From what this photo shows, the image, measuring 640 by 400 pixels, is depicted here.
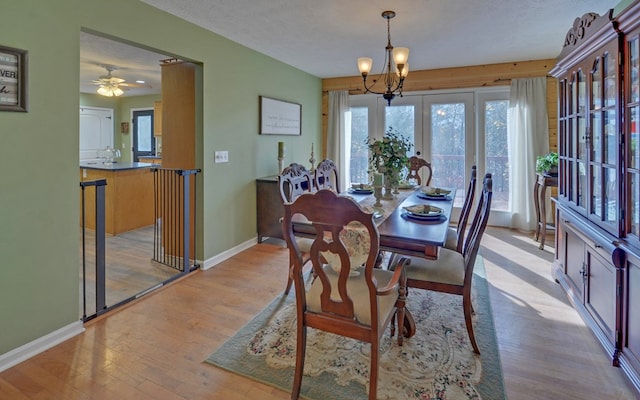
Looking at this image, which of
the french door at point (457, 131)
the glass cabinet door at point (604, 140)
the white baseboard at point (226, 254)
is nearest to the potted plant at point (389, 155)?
the glass cabinet door at point (604, 140)

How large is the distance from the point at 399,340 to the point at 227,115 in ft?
9.40

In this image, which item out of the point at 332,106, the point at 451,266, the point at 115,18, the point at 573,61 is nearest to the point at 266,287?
the point at 451,266

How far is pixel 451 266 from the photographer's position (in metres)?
2.27

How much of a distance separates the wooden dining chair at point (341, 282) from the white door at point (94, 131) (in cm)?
780

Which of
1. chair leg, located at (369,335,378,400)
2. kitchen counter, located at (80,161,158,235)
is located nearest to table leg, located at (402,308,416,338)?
chair leg, located at (369,335,378,400)

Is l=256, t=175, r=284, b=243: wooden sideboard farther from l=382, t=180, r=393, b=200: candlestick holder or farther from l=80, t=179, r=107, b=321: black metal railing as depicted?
l=80, t=179, r=107, b=321: black metal railing

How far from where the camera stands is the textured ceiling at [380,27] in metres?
2.97

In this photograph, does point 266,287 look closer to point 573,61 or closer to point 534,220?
point 573,61

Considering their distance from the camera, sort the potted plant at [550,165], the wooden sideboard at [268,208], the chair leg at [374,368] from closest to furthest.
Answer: the chair leg at [374,368]
the potted plant at [550,165]
the wooden sideboard at [268,208]

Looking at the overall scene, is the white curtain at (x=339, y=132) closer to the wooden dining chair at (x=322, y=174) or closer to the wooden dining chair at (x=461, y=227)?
the wooden dining chair at (x=322, y=174)

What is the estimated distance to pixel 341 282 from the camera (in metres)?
1.61

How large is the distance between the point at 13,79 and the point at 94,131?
22.1ft

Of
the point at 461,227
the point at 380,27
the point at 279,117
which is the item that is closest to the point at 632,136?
the point at 461,227

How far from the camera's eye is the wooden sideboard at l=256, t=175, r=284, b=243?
14.4 ft
